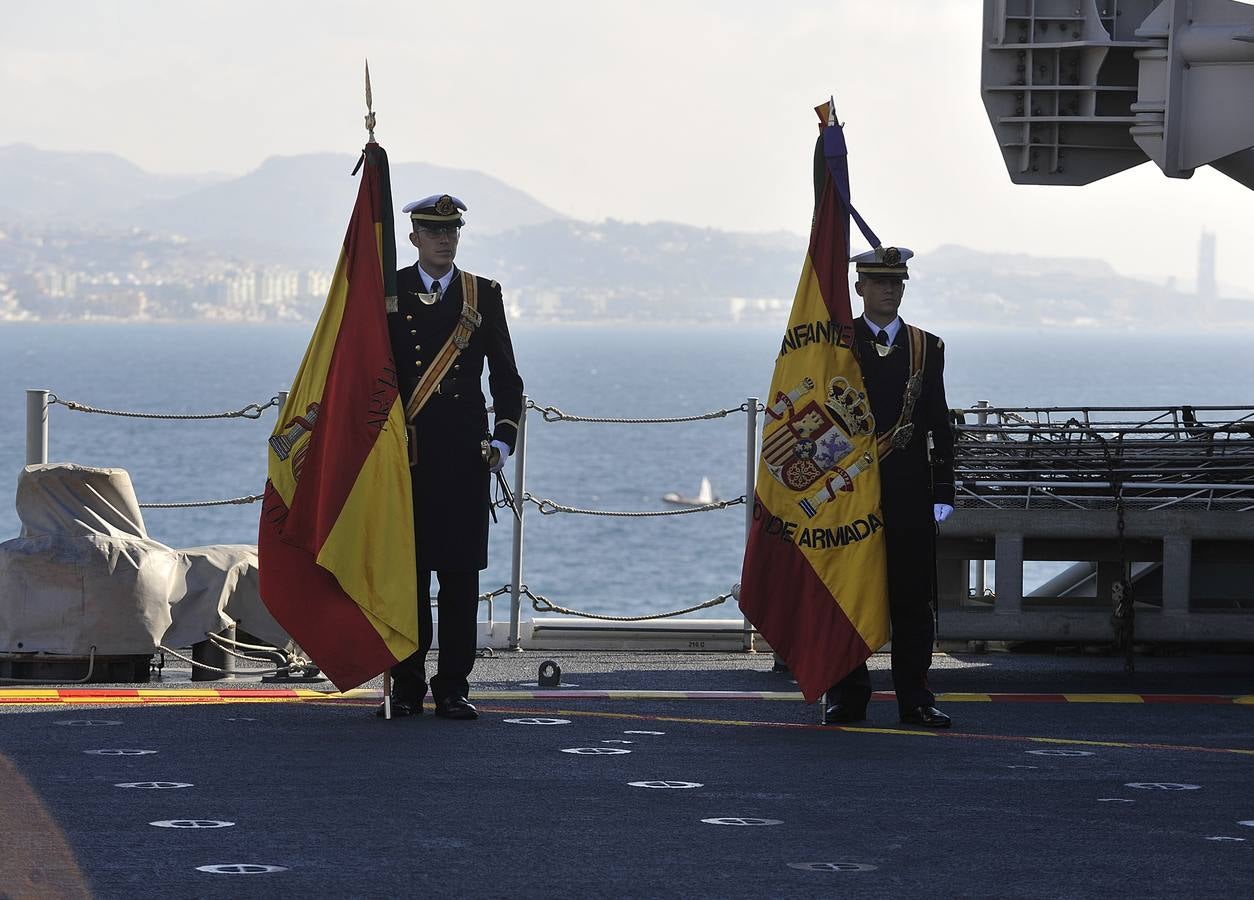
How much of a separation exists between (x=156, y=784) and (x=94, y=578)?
87.7 inches

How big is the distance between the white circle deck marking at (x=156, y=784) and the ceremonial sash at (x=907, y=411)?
271 centimetres

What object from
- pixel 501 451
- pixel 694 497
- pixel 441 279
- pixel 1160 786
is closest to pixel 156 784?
pixel 501 451

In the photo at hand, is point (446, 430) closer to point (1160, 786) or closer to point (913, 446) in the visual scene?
point (913, 446)

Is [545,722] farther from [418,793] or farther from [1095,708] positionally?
[1095,708]

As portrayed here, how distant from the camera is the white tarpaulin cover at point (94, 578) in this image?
7148 mm

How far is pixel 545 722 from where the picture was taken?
642 cm

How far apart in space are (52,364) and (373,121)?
152028 millimetres

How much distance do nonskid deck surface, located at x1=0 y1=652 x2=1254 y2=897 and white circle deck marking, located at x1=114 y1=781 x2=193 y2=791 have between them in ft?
0.05

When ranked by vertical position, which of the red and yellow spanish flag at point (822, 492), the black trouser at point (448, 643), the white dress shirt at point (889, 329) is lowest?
the black trouser at point (448, 643)

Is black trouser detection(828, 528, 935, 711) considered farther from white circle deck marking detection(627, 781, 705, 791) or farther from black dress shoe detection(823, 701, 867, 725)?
white circle deck marking detection(627, 781, 705, 791)

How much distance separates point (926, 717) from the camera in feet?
21.6

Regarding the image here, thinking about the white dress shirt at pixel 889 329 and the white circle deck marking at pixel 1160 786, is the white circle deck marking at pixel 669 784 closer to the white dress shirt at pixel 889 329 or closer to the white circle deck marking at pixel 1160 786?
the white circle deck marking at pixel 1160 786

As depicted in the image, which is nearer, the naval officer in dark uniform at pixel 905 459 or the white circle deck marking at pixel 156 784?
the white circle deck marking at pixel 156 784

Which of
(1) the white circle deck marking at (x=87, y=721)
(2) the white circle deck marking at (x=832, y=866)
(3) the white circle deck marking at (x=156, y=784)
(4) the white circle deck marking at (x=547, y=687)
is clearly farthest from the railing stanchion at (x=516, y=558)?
(2) the white circle deck marking at (x=832, y=866)
